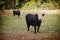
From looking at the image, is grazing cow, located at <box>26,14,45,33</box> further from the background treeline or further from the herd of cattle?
the background treeline

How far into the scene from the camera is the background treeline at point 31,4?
233cm

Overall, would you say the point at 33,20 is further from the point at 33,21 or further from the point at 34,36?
the point at 34,36

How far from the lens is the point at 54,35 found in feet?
7.61

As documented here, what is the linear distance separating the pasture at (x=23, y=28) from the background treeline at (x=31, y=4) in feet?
0.35

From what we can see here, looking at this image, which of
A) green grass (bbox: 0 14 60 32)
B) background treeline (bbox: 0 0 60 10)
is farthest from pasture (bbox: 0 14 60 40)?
background treeline (bbox: 0 0 60 10)

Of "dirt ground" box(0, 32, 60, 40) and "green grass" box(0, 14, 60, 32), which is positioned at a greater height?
"green grass" box(0, 14, 60, 32)

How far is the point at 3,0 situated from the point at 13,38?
18.5 inches

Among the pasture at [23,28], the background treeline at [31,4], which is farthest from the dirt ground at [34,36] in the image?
the background treeline at [31,4]

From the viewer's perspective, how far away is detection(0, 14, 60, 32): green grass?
232 centimetres

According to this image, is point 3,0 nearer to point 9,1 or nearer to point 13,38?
point 9,1

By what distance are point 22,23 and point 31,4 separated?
250mm

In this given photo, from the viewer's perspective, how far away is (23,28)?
2336 mm

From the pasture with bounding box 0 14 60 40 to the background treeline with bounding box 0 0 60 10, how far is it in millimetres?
107

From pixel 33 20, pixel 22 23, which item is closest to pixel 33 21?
pixel 33 20
